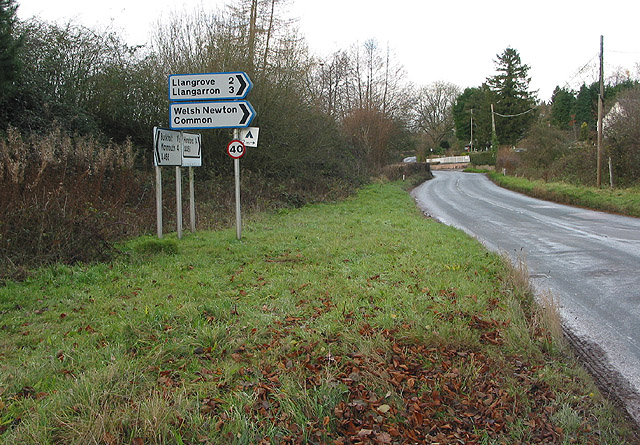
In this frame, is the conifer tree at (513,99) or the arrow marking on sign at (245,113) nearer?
the arrow marking on sign at (245,113)

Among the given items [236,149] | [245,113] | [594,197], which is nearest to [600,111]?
[594,197]

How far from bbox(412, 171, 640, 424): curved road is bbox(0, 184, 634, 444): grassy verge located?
0.52 meters

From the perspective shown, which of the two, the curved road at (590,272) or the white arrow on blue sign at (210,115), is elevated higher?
the white arrow on blue sign at (210,115)

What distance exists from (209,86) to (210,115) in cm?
57

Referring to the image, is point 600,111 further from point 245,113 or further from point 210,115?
point 210,115

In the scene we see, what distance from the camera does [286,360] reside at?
3746mm

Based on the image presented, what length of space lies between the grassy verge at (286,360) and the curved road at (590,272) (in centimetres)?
52

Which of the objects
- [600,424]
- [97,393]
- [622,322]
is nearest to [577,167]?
[622,322]

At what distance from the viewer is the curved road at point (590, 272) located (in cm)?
438

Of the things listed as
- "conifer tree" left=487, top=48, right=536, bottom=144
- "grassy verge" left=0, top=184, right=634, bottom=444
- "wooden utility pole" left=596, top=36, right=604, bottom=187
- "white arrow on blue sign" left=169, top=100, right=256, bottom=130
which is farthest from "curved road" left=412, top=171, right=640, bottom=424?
"conifer tree" left=487, top=48, right=536, bottom=144

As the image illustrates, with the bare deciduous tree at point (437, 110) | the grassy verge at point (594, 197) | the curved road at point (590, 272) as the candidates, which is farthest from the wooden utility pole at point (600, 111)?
the bare deciduous tree at point (437, 110)

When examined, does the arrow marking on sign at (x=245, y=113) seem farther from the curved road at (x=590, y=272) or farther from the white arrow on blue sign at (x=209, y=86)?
the curved road at (x=590, y=272)

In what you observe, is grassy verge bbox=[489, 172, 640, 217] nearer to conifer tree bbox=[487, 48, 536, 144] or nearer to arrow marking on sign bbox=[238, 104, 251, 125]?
arrow marking on sign bbox=[238, 104, 251, 125]

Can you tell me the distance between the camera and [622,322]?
530cm
